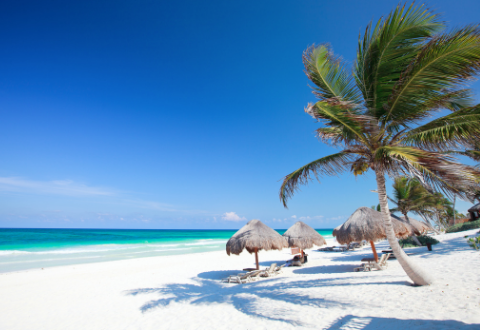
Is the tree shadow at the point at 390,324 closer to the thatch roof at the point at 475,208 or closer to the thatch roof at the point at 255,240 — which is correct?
the thatch roof at the point at 255,240

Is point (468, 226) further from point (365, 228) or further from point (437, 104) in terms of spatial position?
point (437, 104)

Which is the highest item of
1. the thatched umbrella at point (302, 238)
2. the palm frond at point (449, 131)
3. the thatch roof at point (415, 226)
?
the palm frond at point (449, 131)

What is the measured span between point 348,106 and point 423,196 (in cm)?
1344

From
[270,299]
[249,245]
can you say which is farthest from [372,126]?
[249,245]

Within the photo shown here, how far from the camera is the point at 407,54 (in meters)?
4.65

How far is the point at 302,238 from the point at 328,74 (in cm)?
809

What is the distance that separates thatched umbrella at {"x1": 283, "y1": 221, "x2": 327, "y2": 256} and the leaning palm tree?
6202 mm

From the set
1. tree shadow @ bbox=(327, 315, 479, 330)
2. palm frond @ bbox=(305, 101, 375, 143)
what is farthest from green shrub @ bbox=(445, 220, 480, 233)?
tree shadow @ bbox=(327, 315, 479, 330)

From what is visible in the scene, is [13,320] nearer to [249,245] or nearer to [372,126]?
[249,245]

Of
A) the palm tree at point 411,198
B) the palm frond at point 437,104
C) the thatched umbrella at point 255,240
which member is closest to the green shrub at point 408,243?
the palm tree at point 411,198

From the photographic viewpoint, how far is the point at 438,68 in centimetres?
427

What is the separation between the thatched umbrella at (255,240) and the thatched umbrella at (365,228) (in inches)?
98.4

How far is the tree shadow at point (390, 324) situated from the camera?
10.9 ft

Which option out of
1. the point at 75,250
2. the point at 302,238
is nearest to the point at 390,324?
the point at 302,238
